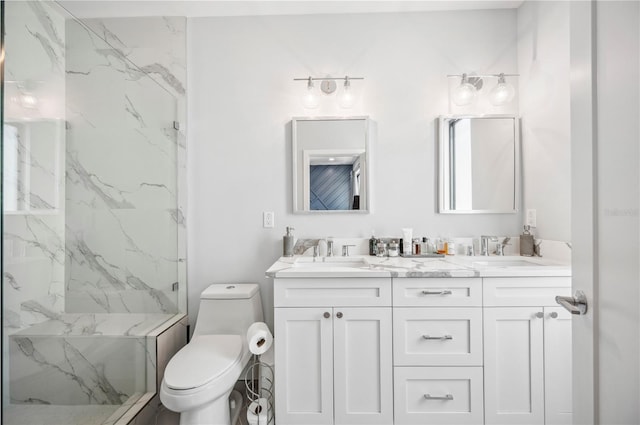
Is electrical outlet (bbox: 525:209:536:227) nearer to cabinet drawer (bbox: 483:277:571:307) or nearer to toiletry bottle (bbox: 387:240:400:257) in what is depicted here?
cabinet drawer (bbox: 483:277:571:307)

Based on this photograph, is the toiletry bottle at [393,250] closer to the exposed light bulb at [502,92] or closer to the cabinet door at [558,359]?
the cabinet door at [558,359]

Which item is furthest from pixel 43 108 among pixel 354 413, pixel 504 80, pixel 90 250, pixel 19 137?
pixel 504 80

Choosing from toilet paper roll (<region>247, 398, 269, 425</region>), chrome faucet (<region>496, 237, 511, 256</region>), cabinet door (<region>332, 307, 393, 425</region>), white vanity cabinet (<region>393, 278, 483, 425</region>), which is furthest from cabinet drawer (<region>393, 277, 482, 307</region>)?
toilet paper roll (<region>247, 398, 269, 425</region>)

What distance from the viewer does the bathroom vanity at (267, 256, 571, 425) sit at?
1603 millimetres

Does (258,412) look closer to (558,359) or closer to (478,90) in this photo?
(558,359)

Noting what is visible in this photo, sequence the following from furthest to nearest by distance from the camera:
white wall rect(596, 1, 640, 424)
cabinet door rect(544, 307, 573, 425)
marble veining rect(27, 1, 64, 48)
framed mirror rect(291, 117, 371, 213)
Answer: framed mirror rect(291, 117, 371, 213) < cabinet door rect(544, 307, 573, 425) < marble veining rect(27, 1, 64, 48) < white wall rect(596, 1, 640, 424)

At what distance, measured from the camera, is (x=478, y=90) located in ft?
7.17

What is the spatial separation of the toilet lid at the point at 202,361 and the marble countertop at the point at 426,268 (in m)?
0.46

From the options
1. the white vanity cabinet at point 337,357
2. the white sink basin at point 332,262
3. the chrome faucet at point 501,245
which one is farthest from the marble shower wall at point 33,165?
the chrome faucet at point 501,245

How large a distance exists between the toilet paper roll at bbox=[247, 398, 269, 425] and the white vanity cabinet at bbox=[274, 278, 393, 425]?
3.8 inches

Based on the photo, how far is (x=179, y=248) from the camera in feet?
7.26

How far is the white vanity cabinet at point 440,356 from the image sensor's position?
1.61 meters

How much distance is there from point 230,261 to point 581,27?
207cm

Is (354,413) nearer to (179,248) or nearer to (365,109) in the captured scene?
(179,248)
